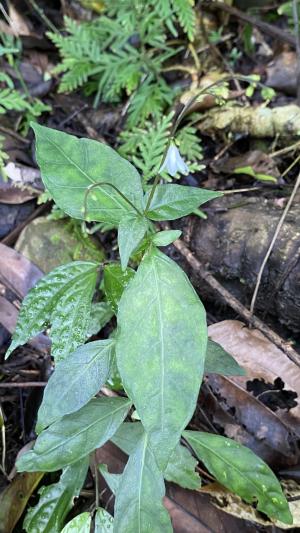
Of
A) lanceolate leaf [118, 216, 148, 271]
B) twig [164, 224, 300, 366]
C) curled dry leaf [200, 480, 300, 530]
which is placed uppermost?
lanceolate leaf [118, 216, 148, 271]

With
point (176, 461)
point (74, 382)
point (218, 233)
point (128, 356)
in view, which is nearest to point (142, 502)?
point (176, 461)

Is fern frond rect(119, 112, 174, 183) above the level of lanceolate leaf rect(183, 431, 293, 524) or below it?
above

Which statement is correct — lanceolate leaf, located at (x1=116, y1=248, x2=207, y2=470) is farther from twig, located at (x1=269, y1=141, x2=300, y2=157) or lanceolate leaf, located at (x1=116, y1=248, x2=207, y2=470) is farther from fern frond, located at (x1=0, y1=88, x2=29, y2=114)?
fern frond, located at (x1=0, y1=88, x2=29, y2=114)

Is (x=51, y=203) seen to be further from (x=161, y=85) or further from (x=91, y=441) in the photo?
(x=91, y=441)

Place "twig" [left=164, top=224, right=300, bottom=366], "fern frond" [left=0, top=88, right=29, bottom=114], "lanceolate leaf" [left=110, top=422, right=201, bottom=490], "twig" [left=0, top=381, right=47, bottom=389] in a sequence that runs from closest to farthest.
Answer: "lanceolate leaf" [left=110, top=422, right=201, bottom=490]
"twig" [left=164, top=224, right=300, bottom=366]
"twig" [left=0, top=381, right=47, bottom=389]
"fern frond" [left=0, top=88, right=29, bottom=114]

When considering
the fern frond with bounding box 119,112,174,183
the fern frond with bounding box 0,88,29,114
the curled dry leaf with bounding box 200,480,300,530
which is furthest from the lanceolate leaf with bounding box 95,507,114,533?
the fern frond with bounding box 0,88,29,114
